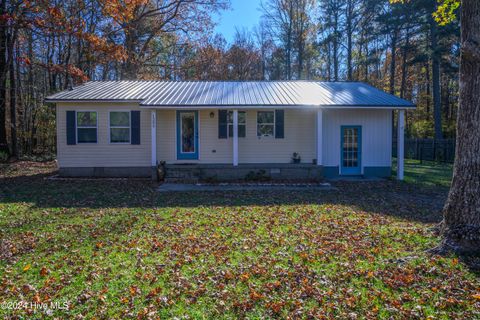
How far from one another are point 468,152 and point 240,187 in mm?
7122

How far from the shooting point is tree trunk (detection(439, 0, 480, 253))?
456cm

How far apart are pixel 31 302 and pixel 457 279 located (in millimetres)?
4663

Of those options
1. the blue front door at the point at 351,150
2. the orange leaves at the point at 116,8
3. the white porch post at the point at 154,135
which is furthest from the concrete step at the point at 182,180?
the orange leaves at the point at 116,8

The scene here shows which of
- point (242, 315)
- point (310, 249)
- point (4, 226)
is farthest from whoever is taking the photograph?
point (4, 226)

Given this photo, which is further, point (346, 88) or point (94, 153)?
point (346, 88)

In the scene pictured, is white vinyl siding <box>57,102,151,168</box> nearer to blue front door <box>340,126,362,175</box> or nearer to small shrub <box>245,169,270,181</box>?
small shrub <box>245,169,270,181</box>

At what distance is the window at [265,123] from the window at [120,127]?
5012 mm

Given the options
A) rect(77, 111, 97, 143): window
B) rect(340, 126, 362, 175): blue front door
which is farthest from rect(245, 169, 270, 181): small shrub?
rect(77, 111, 97, 143): window

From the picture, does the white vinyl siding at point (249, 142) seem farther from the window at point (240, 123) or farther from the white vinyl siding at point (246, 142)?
the window at point (240, 123)

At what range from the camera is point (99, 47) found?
17266 mm

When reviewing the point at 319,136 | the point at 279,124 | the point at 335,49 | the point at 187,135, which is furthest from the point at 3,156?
the point at 335,49

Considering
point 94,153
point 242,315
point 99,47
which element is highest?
point 99,47

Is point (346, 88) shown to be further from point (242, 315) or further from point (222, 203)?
point (242, 315)

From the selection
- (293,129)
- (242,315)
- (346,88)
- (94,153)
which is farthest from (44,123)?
(242,315)
